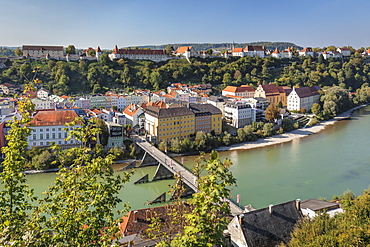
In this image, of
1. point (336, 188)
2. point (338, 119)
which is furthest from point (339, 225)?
point (338, 119)

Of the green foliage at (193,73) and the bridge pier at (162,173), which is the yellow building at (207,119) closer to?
the bridge pier at (162,173)

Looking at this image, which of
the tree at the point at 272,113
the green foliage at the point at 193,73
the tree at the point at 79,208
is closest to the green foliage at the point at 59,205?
the tree at the point at 79,208

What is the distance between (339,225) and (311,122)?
67.8 feet

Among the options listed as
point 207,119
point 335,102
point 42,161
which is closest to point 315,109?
point 335,102

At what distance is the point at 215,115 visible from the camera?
808 inches

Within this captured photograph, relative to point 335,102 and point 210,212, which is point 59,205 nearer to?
point 210,212

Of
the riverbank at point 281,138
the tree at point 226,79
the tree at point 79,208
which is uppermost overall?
the tree at point 226,79

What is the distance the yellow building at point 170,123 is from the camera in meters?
18.5

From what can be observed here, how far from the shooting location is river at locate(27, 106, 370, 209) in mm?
11836

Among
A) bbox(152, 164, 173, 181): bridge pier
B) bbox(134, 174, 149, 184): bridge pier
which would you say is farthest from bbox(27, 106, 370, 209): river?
bbox(152, 164, 173, 181): bridge pier

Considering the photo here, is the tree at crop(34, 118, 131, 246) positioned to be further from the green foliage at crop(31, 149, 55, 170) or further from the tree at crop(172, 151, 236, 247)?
the green foliage at crop(31, 149, 55, 170)

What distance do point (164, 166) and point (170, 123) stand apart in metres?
4.81

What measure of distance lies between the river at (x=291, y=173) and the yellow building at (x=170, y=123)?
2192 mm

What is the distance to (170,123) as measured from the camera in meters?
18.8
